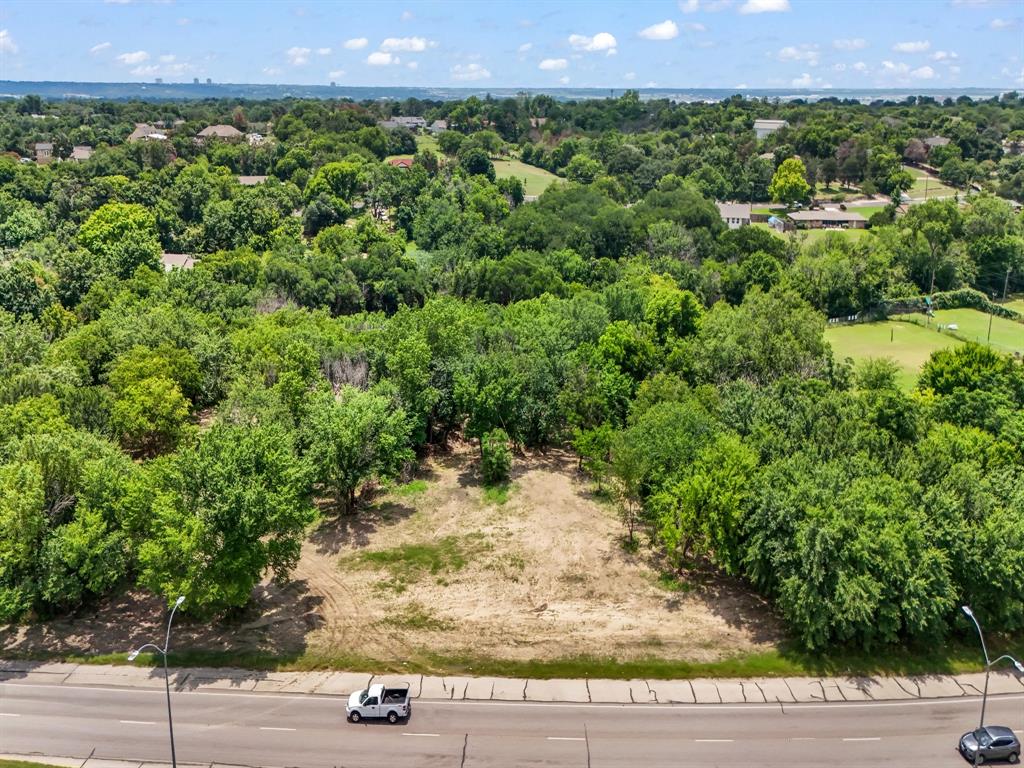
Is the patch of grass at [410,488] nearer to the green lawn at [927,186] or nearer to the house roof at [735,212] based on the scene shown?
the house roof at [735,212]

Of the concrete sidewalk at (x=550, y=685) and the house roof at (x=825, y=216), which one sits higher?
the house roof at (x=825, y=216)

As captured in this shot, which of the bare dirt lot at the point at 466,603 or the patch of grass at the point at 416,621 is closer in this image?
the bare dirt lot at the point at 466,603

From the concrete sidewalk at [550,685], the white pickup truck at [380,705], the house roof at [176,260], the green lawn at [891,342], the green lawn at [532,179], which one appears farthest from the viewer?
the green lawn at [532,179]

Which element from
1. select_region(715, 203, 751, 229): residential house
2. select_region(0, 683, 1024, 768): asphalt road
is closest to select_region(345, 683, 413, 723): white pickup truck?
select_region(0, 683, 1024, 768): asphalt road

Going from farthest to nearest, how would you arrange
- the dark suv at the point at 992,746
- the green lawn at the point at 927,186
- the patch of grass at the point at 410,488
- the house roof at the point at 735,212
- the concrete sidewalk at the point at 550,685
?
the green lawn at the point at 927,186
the house roof at the point at 735,212
the patch of grass at the point at 410,488
the concrete sidewalk at the point at 550,685
the dark suv at the point at 992,746

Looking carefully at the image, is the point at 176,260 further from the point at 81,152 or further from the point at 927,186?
the point at 927,186

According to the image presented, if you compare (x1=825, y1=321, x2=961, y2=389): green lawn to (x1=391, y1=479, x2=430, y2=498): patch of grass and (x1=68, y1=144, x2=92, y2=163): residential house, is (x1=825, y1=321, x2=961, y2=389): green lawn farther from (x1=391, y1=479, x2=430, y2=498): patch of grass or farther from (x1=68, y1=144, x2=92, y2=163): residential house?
(x1=68, y1=144, x2=92, y2=163): residential house

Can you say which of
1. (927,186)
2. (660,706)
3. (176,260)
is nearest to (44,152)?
(176,260)

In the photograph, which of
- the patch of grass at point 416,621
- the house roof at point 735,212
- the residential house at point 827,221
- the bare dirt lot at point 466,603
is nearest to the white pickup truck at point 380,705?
the bare dirt lot at point 466,603
